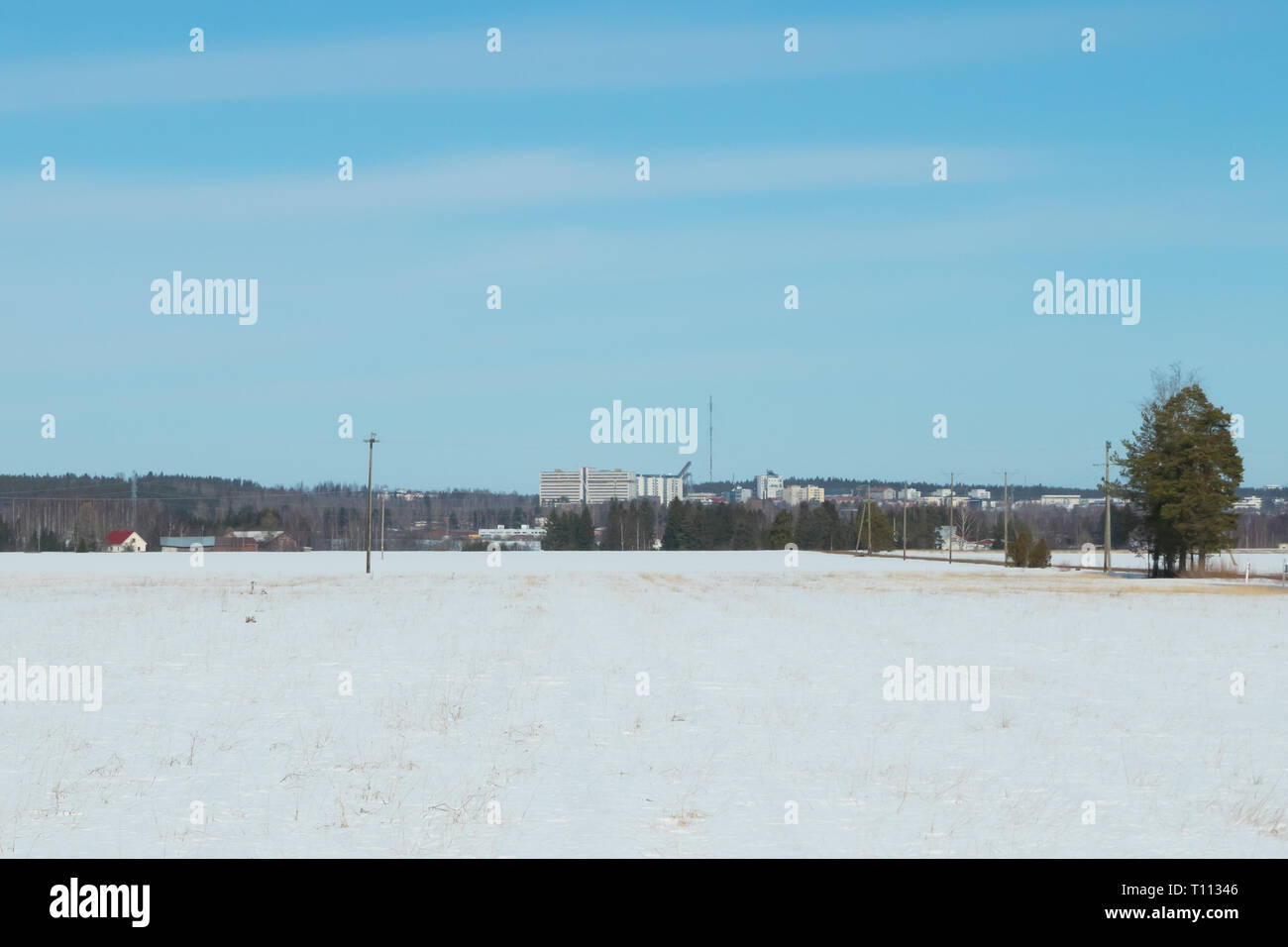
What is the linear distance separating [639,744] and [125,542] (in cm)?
17666

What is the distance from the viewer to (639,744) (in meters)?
14.4

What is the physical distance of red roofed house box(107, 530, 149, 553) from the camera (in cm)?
17162

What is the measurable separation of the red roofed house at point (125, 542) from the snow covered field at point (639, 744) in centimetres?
15019

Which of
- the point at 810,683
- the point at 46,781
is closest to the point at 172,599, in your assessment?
the point at 810,683

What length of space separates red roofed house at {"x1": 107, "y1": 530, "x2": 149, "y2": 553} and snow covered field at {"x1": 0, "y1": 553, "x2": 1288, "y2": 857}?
150 meters

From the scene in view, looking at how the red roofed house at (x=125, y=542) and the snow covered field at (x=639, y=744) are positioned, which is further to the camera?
the red roofed house at (x=125, y=542)

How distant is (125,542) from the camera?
569 feet

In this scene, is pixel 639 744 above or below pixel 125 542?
above

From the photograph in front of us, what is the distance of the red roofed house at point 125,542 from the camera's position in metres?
172

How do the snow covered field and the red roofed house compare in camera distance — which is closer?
the snow covered field

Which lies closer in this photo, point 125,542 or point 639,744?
Result: point 639,744

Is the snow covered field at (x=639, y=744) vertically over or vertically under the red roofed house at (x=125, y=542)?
over
